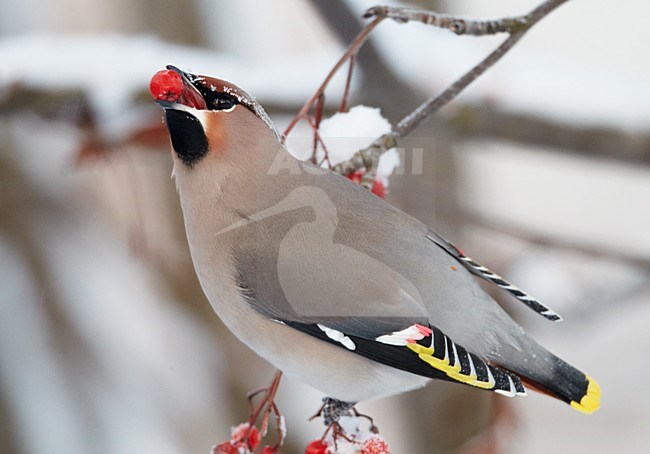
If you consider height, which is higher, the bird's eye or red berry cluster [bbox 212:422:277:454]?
the bird's eye

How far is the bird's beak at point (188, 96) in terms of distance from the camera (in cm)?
75

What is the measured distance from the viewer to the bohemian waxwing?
845mm

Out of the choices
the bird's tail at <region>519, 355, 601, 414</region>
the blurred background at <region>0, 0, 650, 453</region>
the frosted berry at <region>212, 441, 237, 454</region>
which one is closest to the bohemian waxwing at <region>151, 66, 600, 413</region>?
the bird's tail at <region>519, 355, 601, 414</region>

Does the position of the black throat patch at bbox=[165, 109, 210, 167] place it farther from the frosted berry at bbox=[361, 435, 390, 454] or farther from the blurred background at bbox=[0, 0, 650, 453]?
the blurred background at bbox=[0, 0, 650, 453]

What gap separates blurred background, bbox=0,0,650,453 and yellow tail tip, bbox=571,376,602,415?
44 cm

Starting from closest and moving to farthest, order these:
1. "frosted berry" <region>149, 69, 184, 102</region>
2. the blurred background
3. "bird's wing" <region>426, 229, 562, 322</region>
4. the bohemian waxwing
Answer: "frosted berry" <region>149, 69, 184, 102</region> < the bohemian waxwing < "bird's wing" <region>426, 229, 562, 322</region> < the blurred background

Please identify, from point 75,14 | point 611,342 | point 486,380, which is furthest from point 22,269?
point 611,342

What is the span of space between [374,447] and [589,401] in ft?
0.75

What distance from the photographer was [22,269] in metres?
1.85

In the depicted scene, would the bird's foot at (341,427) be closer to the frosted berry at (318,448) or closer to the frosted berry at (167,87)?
the frosted berry at (318,448)

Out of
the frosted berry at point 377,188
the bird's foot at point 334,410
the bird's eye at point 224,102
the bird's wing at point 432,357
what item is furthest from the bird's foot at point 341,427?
the bird's eye at point 224,102

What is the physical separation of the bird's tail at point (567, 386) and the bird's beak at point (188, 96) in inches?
16.7

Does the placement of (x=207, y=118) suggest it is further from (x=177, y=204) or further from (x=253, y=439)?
(x=177, y=204)

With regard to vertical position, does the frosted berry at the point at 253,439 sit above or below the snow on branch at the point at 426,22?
below
